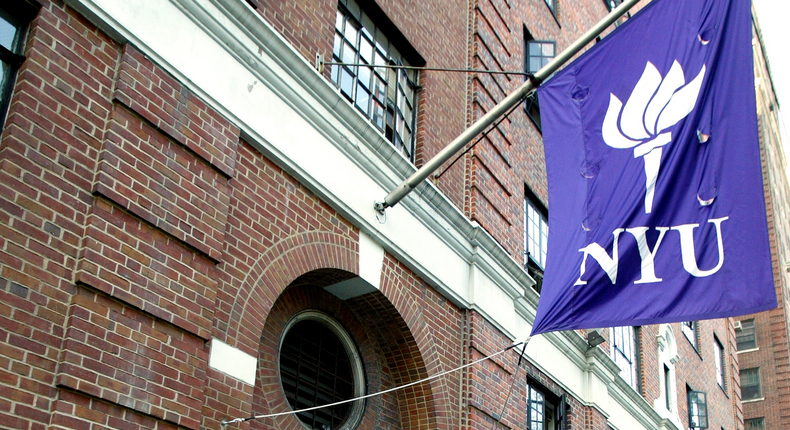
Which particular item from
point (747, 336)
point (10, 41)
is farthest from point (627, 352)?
point (747, 336)

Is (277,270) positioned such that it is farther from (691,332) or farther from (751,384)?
(751,384)

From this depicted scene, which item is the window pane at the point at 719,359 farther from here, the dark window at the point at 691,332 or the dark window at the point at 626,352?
the dark window at the point at 626,352

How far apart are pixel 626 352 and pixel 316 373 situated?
10661mm

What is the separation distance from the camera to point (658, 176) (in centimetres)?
800

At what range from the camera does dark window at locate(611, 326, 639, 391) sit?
17844 mm

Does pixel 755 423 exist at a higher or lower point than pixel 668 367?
higher

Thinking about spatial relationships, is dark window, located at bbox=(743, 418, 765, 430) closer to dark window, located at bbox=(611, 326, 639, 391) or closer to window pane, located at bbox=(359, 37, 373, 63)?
dark window, located at bbox=(611, 326, 639, 391)

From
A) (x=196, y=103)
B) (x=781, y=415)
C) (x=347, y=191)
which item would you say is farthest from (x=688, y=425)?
(x=781, y=415)

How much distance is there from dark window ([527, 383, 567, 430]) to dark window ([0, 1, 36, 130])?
30.6 ft

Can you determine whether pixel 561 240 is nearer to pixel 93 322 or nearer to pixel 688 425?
pixel 93 322

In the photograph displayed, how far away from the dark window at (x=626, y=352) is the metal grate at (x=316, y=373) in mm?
8695

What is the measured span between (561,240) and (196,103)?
11.9 feet

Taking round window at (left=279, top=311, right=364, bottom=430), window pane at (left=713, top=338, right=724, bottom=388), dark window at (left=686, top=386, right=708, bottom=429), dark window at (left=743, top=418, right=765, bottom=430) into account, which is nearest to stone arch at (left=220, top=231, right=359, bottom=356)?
round window at (left=279, top=311, right=364, bottom=430)

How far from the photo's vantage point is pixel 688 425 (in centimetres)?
2169
